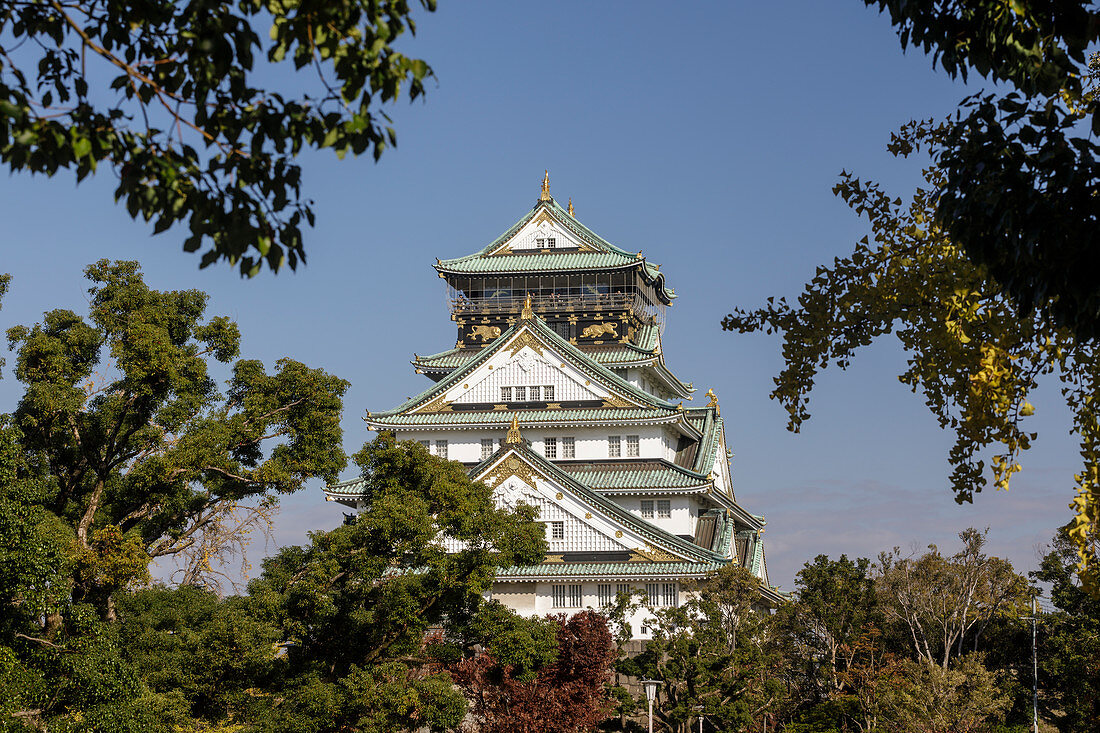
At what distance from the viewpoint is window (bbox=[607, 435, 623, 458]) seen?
1730 inches

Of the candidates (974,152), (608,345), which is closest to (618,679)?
(608,345)

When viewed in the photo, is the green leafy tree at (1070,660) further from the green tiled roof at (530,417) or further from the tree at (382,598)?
the tree at (382,598)

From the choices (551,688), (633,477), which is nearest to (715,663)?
(551,688)

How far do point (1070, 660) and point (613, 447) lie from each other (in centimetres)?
1768

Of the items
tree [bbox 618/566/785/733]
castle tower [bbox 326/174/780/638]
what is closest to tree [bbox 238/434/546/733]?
tree [bbox 618/566/785/733]

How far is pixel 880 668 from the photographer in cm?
3922

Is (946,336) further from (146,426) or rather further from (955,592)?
(955,592)

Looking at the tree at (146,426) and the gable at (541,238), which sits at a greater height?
the gable at (541,238)

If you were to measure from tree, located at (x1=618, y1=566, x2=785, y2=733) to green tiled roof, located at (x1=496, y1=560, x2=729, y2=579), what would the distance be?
2.68 metres

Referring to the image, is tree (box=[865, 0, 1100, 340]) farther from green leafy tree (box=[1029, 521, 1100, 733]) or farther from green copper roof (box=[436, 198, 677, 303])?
green copper roof (box=[436, 198, 677, 303])

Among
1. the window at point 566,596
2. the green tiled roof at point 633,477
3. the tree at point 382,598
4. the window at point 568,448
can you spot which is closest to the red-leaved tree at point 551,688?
the tree at point 382,598

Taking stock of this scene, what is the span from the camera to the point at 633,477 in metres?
43.0

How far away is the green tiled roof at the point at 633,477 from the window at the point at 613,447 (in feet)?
1.78

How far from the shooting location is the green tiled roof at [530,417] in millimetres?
43281
